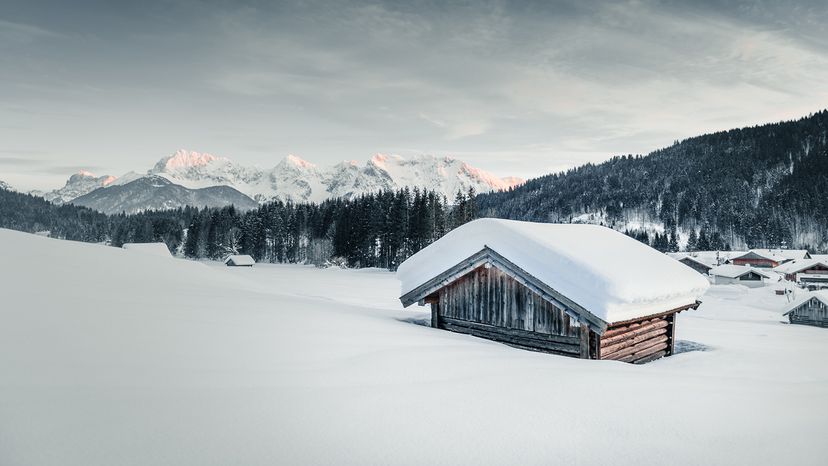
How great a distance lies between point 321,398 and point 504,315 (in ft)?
21.7

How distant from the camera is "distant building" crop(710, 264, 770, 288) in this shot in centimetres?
8319

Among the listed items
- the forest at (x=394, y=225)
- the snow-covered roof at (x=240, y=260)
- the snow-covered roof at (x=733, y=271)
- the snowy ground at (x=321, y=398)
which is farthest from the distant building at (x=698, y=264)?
the snowy ground at (x=321, y=398)

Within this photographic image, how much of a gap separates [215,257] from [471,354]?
403 ft

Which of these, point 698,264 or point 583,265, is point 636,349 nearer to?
point 583,265

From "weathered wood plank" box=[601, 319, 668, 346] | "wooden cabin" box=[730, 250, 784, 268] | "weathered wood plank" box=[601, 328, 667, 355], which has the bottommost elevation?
"weathered wood plank" box=[601, 328, 667, 355]

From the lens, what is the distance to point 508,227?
33.1 feet

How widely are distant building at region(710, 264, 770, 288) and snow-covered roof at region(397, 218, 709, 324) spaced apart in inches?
3616

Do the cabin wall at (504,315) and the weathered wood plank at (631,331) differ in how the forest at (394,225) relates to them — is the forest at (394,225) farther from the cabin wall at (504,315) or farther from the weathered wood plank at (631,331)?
the cabin wall at (504,315)

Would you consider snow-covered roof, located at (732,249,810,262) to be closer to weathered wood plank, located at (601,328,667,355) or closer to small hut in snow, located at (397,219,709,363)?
weathered wood plank, located at (601,328,667,355)

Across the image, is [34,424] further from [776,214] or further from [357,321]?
[776,214]

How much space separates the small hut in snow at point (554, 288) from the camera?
868 cm

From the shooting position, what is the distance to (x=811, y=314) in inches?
1764

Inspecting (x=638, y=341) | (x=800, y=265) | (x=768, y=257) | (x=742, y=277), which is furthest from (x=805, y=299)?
(x=768, y=257)

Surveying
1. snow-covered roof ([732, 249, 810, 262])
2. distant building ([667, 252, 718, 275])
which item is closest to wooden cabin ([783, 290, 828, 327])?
distant building ([667, 252, 718, 275])
